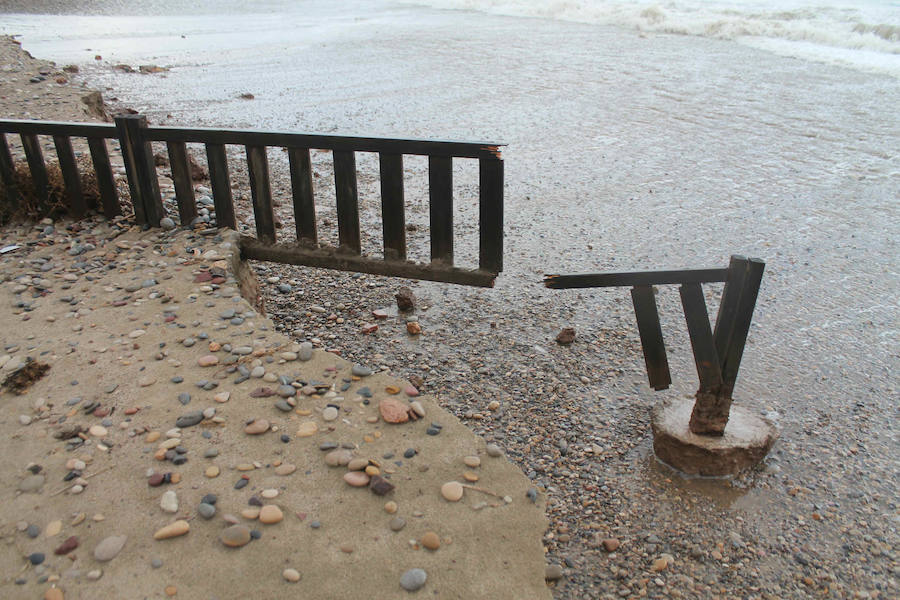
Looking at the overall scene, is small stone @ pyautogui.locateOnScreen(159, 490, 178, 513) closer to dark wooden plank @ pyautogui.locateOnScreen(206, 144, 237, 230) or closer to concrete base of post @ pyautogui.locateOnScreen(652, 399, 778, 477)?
concrete base of post @ pyautogui.locateOnScreen(652, 399, 778, 477)

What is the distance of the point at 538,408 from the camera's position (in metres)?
3.77

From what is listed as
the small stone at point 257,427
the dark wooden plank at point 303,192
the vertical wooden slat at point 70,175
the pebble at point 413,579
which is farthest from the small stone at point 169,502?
the vertical wooden slat at point 70,175

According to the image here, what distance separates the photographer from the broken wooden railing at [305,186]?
401cm

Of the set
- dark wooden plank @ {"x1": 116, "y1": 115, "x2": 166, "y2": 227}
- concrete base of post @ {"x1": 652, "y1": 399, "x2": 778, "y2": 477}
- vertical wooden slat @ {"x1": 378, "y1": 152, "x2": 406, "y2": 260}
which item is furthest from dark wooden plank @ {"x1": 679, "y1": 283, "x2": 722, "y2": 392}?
dark wooden plank @ {"x1": 116, "y1": 115, "x2": 166, "y2": 227}

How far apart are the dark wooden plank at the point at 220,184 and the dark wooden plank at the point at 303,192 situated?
1.87 feet

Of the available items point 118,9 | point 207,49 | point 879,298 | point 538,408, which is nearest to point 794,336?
point 879,298

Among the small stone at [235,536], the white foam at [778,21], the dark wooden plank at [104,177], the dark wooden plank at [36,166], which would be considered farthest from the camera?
the white foam at [778,21]

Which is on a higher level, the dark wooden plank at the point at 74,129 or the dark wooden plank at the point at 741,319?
the dark wooden plank at the point at 74,129

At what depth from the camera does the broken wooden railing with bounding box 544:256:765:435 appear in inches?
118

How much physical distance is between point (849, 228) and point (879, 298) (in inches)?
49.3

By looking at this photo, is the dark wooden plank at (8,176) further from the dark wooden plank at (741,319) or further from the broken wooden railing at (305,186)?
the dark wooden plank at (741,319)

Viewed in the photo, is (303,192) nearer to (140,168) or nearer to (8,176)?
(140,168)

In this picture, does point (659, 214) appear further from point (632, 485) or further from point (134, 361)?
point (134, 361)

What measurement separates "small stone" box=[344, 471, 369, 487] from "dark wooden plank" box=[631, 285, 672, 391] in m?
1.39
